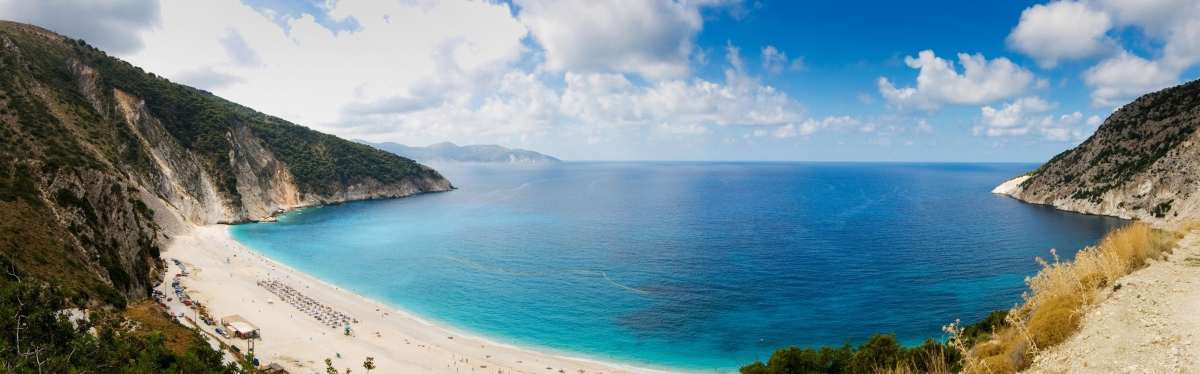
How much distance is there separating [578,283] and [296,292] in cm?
2922

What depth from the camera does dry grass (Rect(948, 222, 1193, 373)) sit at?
34.8ft

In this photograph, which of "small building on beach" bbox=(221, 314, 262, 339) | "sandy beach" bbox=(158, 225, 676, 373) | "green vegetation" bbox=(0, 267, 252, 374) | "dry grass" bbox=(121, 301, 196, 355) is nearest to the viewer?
"green vegetation" bbox=(0, 267, 252, 374)

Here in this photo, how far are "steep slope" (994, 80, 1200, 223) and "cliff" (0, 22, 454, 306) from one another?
113 m

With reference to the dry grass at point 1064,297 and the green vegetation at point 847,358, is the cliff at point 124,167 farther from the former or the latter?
the dry grass at point 1064,297

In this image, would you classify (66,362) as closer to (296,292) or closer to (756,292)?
(296,292)

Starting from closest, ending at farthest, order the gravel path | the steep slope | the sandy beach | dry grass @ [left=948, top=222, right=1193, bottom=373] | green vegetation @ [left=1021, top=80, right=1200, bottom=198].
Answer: the gravel path, dry grass @ [left=948, top=222, right=1193, bottom=373], the sandy beach, the steep slope, green vegetation @ [left=1021, top=80, right=1200, bottom=198]

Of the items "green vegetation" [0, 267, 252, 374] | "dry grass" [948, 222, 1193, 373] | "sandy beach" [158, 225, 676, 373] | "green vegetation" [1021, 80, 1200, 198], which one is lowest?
"sandy beach" [158, 225, 676, 373]

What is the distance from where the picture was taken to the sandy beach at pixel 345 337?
38625mm

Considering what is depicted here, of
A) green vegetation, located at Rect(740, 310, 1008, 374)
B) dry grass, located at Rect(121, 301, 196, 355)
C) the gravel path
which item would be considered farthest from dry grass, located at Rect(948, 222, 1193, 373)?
dry grass, located at Rect(121, 301, 196, 355)

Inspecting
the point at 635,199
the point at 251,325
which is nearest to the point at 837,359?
the point at 251,325

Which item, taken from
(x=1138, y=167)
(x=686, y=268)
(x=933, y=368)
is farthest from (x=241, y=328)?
(x=1138, y=167)

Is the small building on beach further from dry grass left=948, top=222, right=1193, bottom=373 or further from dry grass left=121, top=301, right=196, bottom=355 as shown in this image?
dry grass left=948, top=222, right=1193, bottom=373

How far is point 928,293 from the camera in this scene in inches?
1964

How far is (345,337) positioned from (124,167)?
51.0m
